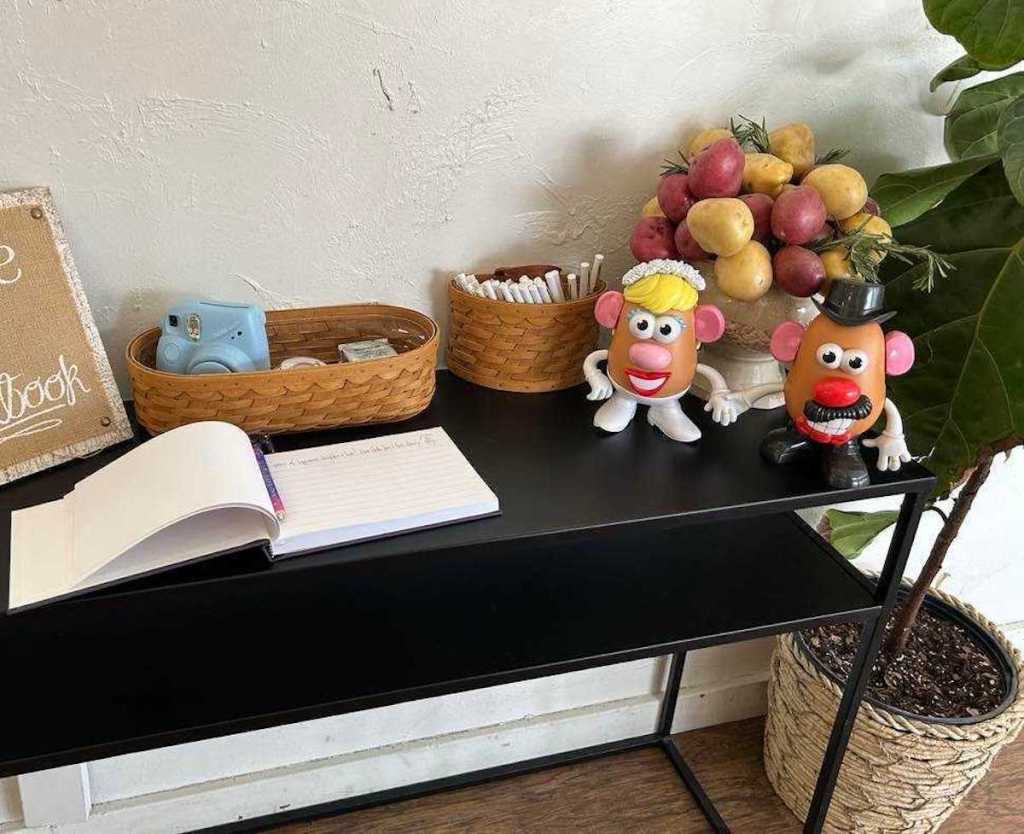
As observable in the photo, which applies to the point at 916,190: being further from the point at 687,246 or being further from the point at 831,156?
the point at 687,246

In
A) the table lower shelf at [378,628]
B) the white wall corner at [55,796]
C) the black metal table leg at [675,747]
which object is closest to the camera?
the table lower shelf at [378,628]

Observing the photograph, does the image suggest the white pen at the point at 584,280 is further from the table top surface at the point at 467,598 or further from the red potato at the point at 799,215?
the red potato at the point at 799,215

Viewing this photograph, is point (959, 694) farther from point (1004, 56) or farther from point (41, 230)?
point (41, 230)

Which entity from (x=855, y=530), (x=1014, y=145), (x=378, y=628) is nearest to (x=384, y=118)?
(x=378, y=628)

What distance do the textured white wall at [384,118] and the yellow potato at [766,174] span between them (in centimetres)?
16

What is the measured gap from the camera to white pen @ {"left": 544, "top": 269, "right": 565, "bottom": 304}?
1.09m

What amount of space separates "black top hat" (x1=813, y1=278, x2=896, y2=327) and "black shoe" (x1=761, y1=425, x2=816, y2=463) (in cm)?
14

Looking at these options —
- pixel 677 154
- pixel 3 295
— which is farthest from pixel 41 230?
pixel 677 154

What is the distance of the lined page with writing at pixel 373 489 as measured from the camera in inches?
31.7

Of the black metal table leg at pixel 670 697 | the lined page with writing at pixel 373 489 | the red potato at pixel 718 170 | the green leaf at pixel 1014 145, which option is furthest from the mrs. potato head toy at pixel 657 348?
the black metal table leg at pixel 670 697

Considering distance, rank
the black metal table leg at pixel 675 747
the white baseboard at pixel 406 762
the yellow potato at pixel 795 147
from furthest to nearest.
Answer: the black metal table leg at pixel 675 747
the white baseboard at pixel 406 762
the yellow potato at pixel 795 147

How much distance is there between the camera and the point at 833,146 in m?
1.21

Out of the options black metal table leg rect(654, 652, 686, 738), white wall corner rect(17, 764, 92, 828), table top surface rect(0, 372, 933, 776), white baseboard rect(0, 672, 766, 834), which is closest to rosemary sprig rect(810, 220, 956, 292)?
table top surface rect(0, 372, 933, 776)

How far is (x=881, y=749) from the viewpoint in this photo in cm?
128
